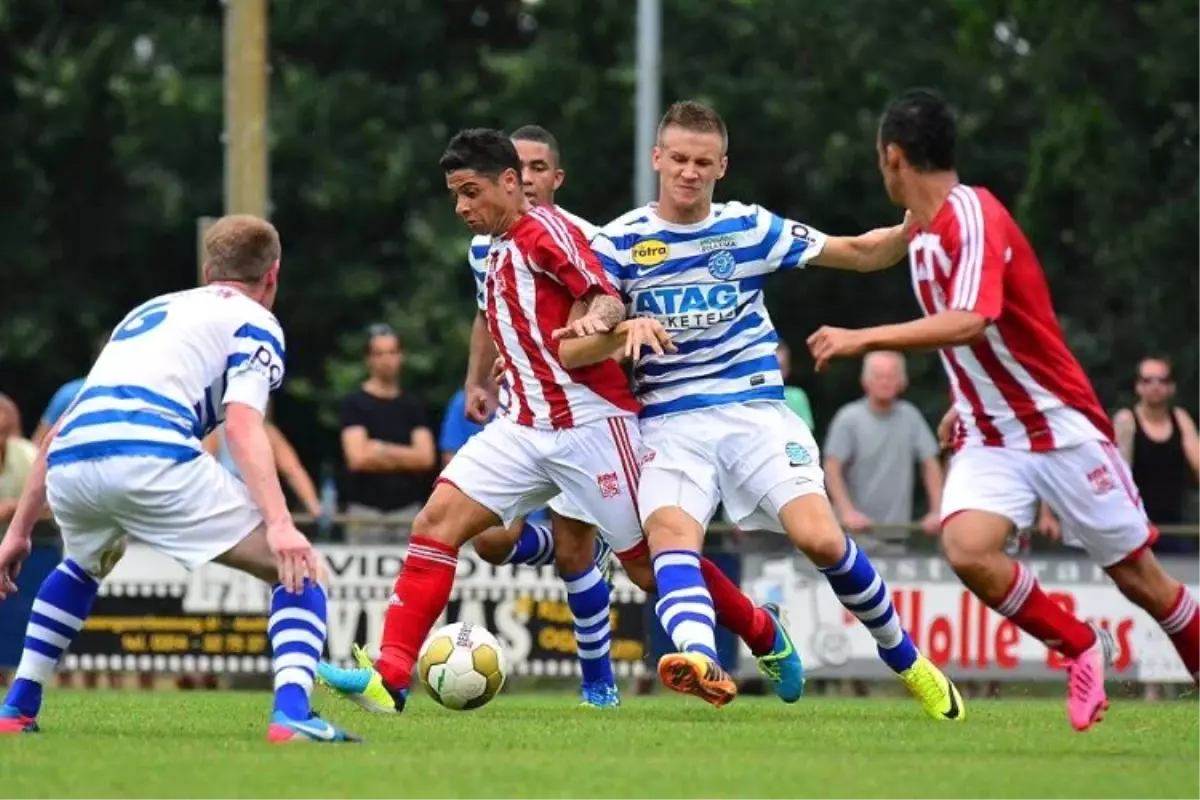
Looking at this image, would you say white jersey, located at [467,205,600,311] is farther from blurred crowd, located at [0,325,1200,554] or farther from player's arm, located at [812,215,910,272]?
blurred crowd, located at [0,325,1200,554]

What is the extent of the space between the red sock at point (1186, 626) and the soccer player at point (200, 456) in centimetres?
303

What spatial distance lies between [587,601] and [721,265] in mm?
1734

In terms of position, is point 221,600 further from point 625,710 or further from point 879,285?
point 879,285

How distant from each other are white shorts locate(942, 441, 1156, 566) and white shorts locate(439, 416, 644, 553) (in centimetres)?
146

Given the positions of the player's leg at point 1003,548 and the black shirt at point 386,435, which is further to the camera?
the black shirt at point 386,435

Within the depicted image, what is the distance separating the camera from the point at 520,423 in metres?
10.4

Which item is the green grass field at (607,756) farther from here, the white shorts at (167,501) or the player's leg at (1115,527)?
the white shorts at (167,501)

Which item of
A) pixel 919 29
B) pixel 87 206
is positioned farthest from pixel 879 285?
pixel 87 206

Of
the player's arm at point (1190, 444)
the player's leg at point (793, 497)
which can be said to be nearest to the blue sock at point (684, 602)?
the player's leg at point (793, 497)

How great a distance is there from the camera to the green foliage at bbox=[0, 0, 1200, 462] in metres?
27.7

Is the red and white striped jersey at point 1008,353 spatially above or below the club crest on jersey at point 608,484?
above

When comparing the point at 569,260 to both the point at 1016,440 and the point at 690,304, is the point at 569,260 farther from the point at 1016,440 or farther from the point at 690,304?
the point at 1016,440

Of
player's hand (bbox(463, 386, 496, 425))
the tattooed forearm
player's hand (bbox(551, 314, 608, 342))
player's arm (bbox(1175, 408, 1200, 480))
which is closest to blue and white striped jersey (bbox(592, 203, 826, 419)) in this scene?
the tattooed forearm

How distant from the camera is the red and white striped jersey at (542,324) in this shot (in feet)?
33.4
